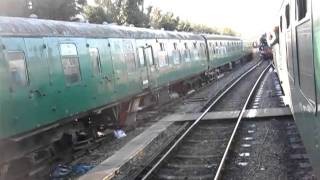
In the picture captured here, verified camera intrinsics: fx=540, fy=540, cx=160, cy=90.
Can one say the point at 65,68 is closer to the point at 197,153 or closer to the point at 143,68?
the point at 197,153

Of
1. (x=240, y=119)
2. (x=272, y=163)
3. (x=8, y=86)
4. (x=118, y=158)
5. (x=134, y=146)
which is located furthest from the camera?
(x=240, y=119)

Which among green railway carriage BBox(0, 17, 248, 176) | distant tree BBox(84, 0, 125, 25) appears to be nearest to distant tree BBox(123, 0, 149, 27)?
distant tree BBox(84, 0, 125, 25)

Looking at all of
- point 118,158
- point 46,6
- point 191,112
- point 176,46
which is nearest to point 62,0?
point 46,6

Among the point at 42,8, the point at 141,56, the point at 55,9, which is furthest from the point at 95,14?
the point at 141,56

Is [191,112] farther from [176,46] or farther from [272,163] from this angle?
[272,163]

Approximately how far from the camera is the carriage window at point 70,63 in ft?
39.1

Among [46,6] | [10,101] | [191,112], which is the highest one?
[46,6]

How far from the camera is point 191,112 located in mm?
19219

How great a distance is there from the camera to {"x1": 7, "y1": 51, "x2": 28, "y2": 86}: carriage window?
9.51 meters

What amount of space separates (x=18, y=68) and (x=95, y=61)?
14.0 ft

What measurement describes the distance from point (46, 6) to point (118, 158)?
Answer: 19103 millimetres

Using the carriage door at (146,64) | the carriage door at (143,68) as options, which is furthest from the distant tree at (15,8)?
the carriage door at (143,68)

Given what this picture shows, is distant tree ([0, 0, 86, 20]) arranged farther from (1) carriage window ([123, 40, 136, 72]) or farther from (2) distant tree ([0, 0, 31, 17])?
(1) carriage window ([123, 40, 136, 72])

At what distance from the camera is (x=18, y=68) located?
32.1 ft
